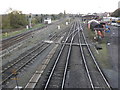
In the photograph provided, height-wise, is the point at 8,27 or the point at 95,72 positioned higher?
the point at 8,27

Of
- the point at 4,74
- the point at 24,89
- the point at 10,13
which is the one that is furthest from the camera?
the point at 10,13

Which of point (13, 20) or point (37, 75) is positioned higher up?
point (13, 20)

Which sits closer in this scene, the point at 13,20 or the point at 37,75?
the point at 37,75

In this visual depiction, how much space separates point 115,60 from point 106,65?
1956 mm

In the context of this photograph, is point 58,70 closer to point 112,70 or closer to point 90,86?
point 90,86

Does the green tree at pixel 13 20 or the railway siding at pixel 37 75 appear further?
the green tree at pixel 13 20

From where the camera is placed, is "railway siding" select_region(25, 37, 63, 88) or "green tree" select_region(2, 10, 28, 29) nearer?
"railway siding" select_region(25, 37, 63, 88)

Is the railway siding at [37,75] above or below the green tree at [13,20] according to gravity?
below

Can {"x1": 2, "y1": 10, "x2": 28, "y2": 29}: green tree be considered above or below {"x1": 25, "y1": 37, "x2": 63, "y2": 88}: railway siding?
above

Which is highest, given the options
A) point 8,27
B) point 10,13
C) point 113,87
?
point 10,13

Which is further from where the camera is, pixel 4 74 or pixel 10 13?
pixel 10 13

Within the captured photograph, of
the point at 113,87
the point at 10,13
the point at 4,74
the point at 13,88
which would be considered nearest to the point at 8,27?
the point at 10,13

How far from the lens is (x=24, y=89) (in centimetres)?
911

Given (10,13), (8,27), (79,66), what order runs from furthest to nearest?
(10,13) → (8,27) → (79,66)
